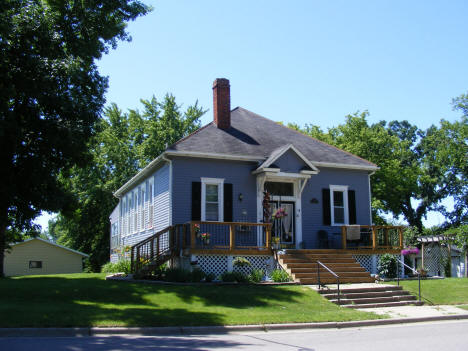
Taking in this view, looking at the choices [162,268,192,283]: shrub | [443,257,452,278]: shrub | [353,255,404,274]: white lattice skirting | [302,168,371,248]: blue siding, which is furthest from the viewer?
[443,257,452,278]: shrub

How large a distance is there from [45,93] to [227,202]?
304 inches

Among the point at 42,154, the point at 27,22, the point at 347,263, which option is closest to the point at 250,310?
the point at 347,263

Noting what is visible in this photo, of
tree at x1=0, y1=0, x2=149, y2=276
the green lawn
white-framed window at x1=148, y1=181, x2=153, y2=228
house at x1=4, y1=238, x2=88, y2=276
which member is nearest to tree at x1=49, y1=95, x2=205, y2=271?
house at x1=4, y1=238, x2=88, y2=276

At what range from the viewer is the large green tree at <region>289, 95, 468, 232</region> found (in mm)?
38781

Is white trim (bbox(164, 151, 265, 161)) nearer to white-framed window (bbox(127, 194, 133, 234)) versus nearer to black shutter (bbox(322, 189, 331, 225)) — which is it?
black shutter (bbox(322, 189, 331, 225))

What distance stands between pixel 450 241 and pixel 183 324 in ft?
69.2

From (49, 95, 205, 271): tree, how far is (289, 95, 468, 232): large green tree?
11806 mm

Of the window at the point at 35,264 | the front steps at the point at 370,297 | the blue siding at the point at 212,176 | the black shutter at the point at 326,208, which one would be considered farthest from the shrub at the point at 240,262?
the window at the point at 35,264

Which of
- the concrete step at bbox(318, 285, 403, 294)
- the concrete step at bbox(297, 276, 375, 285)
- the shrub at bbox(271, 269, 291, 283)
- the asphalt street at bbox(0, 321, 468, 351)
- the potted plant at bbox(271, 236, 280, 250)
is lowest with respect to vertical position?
the asphalt street at bbox(0, 321, 468, 351)

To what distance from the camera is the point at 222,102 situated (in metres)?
21.5

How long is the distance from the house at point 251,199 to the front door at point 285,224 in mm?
41

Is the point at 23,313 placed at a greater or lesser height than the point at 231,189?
lesser

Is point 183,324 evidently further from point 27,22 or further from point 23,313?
point 27,22

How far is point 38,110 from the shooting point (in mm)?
17688
